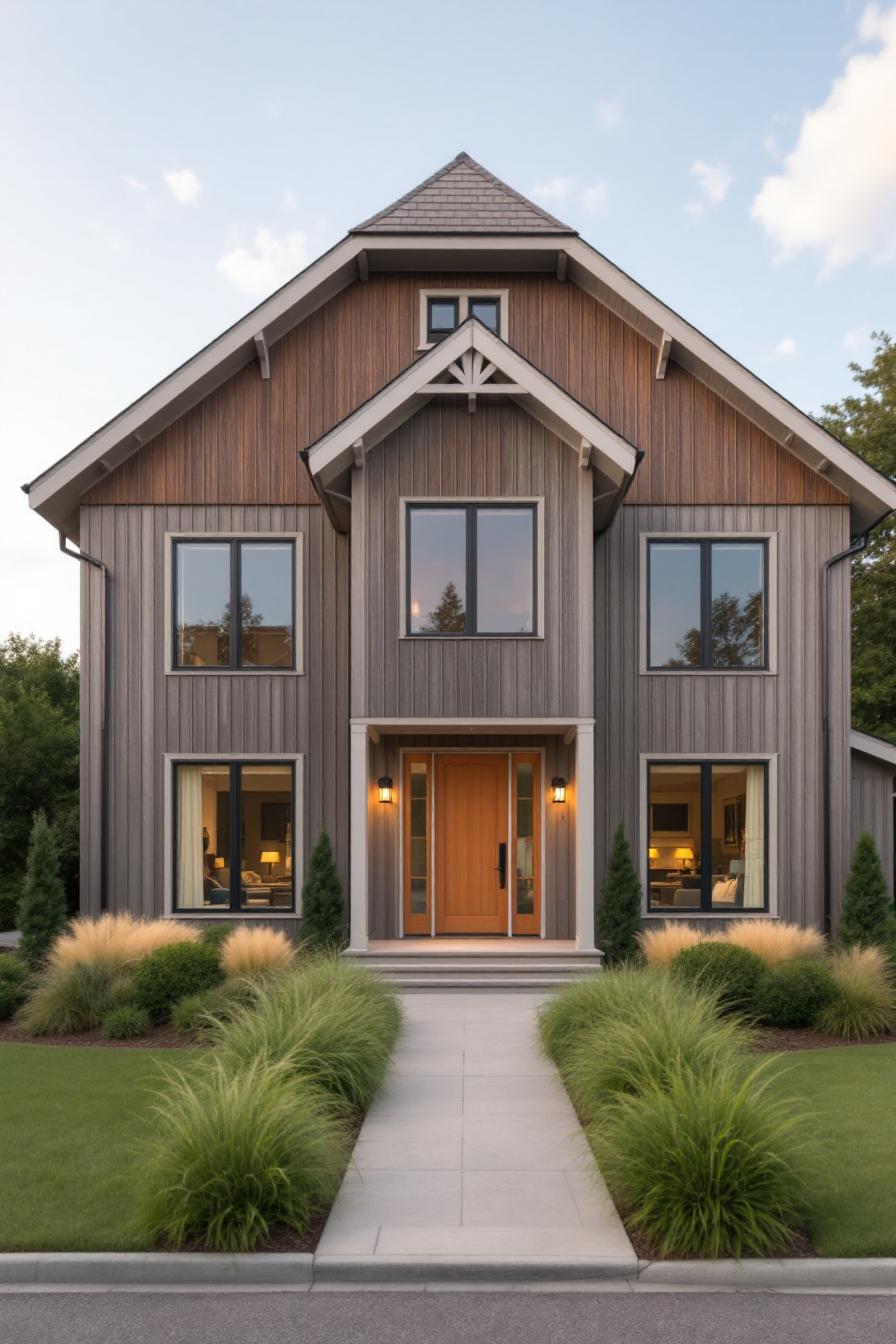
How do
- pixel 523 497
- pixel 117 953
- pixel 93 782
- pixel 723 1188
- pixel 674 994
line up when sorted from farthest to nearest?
pixel 93 782, pixel 523 497, pixel 117 953, pixel 674 994, pixel 723 1188

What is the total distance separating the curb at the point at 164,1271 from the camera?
513cm

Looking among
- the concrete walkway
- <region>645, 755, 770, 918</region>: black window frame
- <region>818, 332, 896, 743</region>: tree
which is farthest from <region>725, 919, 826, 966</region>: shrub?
<region>818, 332, 896, 743</region>: tree

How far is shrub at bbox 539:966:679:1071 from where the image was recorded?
841 cm

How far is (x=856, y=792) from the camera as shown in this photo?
599 inches

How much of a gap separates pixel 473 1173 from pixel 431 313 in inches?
478

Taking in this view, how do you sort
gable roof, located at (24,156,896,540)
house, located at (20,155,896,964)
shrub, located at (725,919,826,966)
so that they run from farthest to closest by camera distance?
house, located at (20,155,896,964) → gable roof, located at (24,156,896,540) → shrub, located at (725,919,826,966)

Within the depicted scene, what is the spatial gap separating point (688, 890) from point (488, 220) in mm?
9836

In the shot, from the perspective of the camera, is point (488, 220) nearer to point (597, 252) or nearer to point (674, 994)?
point (597, 252)

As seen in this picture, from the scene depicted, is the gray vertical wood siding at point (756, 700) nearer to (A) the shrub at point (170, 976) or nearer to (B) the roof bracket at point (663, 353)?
(B) the roof bracket at point (663, 353)

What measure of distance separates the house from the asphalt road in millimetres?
9327

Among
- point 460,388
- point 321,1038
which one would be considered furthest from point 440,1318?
point 460,388

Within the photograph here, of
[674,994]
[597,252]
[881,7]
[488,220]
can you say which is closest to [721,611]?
[597,252]

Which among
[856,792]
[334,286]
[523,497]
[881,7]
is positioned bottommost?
[856,792]

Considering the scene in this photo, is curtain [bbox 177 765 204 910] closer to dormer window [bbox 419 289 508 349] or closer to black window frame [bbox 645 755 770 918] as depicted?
black window frame [bbox 645 755 770 918]
